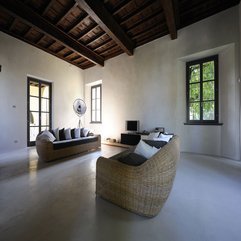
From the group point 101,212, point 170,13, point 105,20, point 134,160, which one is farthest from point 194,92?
point 101,212

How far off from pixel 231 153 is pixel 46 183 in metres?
4.50

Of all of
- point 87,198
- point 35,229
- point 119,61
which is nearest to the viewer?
point 35,229

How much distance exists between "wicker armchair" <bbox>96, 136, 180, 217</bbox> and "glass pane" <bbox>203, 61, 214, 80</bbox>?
3789mm

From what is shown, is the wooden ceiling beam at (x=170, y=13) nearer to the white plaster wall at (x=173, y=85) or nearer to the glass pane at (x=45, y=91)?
the white plaster wall at (x=173, y=85)

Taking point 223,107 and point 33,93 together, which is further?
point 33,93

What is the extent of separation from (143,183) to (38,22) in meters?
4.93

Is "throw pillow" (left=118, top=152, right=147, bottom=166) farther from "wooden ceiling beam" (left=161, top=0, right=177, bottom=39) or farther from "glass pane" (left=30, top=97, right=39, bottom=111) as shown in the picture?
"glass pane" (left=30, top=97, right=39, bottom=111)

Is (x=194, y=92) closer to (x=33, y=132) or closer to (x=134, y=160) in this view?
(x=134, y=160)

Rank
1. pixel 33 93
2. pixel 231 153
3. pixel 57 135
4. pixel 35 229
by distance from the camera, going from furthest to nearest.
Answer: pixel 33 93 → pixel 57 135 → pixel 231 153 → pixel 35 229

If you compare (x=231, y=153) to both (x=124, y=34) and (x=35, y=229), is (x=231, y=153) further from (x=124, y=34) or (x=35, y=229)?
(x=124, y=34)

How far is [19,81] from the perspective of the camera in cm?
498

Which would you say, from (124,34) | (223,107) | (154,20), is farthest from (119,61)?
(223,107)

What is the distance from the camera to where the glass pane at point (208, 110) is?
4.24 meters

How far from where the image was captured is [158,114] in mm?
5059
